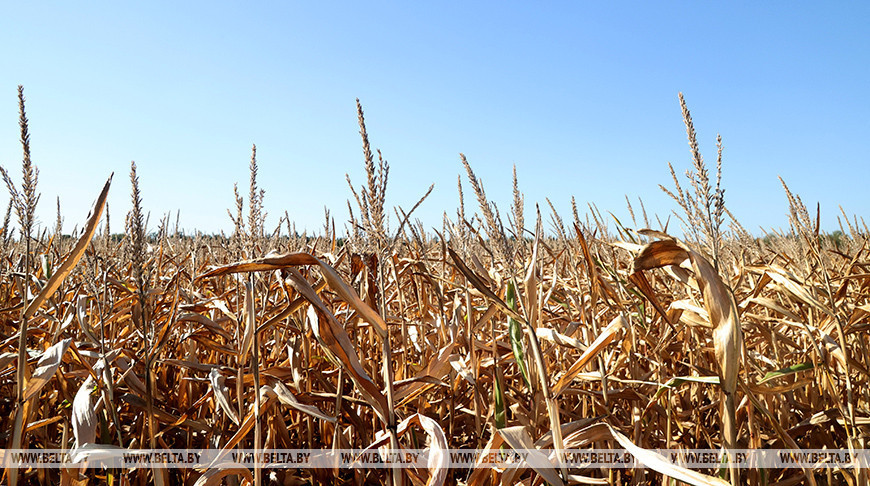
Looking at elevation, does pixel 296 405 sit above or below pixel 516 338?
below

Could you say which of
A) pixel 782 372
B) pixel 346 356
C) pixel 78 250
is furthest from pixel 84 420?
pixel 782 372

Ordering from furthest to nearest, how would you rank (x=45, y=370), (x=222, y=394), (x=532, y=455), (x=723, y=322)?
1. (x=222, y=394)
2. (x=45, y=370)
3. (x=532, y=455)
4. (x=723, y=322)

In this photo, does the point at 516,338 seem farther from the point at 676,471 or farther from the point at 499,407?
the point at 676,471

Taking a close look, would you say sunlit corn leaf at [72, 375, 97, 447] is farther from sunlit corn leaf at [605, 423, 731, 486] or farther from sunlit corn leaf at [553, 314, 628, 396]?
sunlit corn leaf at [605, 423, 731, 486]

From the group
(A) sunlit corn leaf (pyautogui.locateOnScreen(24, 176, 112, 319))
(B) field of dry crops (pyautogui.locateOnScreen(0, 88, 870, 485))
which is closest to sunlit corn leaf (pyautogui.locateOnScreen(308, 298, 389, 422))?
(B) field of dry crops (pyautogui.locateOnScreen(0, 88, 870, 485))

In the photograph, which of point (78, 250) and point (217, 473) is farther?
point (217, 473)

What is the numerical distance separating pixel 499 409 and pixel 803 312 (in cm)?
206

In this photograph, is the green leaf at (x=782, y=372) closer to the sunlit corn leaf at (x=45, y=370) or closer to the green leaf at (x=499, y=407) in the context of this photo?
the green leaf at (x=499, y=407)

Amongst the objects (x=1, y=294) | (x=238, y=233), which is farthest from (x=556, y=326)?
(x=1, y=294)

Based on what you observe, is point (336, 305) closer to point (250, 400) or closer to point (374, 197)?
point (250, 400)

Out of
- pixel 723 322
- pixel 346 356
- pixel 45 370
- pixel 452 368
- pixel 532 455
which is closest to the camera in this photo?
pixel 723 322

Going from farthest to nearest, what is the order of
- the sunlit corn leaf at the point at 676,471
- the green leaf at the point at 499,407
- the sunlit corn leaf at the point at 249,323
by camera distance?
the green leaf at the point at 499,407 → the sunlit corn leaf at the point at 249,323 → the sunlit corn leaf at the point at 676,471

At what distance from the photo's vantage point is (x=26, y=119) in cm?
132

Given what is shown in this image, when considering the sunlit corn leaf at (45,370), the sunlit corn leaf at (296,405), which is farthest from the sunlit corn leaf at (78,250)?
the sunlit corn leaf at (296,405)
